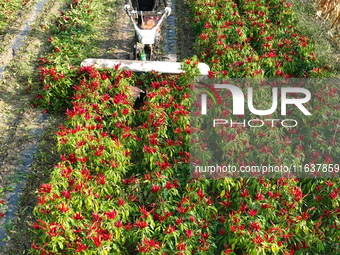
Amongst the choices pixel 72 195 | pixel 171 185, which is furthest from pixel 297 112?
pixel 72 195

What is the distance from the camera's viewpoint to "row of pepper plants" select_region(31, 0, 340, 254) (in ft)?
16.7

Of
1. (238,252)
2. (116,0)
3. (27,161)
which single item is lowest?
(238,252)

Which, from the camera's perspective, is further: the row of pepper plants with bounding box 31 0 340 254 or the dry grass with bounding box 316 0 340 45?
the dry grass with bounding box 316 0 340 45

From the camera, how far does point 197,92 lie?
7.48 meters

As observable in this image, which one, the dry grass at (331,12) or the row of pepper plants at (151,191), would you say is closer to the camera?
the row of pepper plants at (151,191)

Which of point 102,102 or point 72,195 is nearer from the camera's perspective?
point 72,195

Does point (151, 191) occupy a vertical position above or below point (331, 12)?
below

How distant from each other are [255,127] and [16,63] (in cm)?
588

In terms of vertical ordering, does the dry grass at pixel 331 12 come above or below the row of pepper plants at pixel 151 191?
above

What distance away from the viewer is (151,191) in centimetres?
584

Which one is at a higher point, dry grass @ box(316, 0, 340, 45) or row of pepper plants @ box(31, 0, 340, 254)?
dry grass @ box(316, 0, 340, 45)

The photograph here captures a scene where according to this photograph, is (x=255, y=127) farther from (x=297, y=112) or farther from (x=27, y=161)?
(x=27, y=161)

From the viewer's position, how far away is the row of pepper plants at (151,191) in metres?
5.10

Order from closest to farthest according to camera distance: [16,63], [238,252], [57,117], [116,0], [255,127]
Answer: [238,252] < [255,127] < [57,117] < [16,63] < [116,0]
